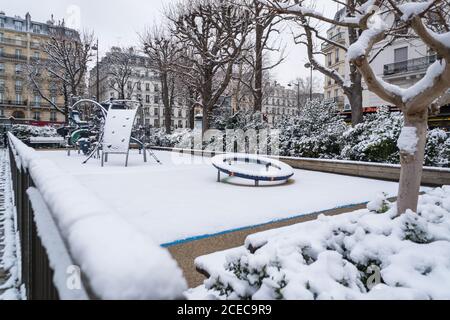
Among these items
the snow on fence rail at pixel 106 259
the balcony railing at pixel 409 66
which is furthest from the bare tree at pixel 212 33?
the balcony railing at pixel 409 66

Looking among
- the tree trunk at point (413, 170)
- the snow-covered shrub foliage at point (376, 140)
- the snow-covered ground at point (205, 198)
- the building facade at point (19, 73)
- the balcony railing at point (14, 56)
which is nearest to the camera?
the tree trunk at point (413, 170)

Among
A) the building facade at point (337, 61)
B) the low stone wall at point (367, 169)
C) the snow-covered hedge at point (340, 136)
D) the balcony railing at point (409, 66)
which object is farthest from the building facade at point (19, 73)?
the low stone wall at point (367, 169)

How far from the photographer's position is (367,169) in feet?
28.7

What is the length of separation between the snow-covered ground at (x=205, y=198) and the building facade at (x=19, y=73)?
61.5 metres

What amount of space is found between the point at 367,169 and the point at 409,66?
2583 centimetres

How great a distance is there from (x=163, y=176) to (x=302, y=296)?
694cm

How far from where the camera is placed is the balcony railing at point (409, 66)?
2708 cm

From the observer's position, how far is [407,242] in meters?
2.67

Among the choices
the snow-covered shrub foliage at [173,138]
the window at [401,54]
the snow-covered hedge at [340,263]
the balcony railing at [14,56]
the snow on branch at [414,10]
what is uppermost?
the balcony railing at [14,56]

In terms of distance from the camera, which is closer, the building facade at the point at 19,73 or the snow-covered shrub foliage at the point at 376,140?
the snow-covered shrub foliage at the point at 376,140

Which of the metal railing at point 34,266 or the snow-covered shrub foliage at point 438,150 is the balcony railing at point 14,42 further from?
the metal railing at point 34,266

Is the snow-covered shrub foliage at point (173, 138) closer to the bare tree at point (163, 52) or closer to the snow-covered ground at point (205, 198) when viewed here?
the bare tree at point (163, 52)

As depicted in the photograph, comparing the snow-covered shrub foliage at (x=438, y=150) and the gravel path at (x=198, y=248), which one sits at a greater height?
the snow-covered shrub foliage at (x=438, y=150)

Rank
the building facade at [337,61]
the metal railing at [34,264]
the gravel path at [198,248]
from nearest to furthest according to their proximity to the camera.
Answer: the metal railing at [34,264]
the gravel path at [198,248]
the building facade at [337,61]
